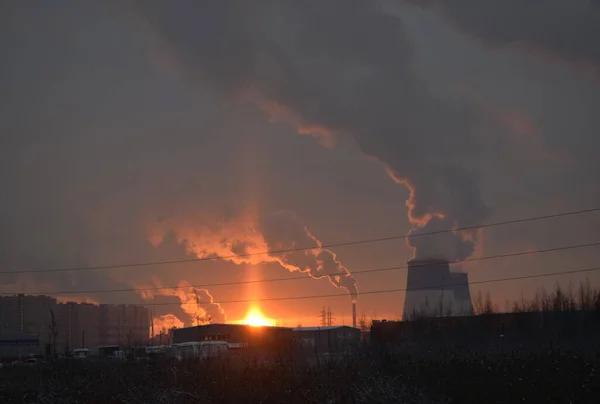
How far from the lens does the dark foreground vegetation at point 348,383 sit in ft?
53.4

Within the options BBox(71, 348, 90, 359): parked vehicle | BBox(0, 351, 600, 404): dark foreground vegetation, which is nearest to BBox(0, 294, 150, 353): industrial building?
BBox(71, 348, 90, 359): parked vehicle

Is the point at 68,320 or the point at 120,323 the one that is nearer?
the point at 68,320

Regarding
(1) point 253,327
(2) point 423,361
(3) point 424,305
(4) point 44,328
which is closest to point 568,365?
(2) point 423,361

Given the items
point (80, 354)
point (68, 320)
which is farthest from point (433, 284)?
point (68, 320)

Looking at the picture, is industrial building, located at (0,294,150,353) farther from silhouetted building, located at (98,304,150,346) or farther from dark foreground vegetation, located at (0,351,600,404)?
dark foreground vegetation, located at (0,351,600,404)

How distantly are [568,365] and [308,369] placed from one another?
326 inches

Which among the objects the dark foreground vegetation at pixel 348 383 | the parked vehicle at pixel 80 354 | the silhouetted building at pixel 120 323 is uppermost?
the silhouetted building at pixel 120 323

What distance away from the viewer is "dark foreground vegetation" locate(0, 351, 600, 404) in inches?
641

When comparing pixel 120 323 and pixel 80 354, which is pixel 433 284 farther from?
pixel 120 323

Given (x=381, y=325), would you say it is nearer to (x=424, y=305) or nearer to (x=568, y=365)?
(x=424, y=305)

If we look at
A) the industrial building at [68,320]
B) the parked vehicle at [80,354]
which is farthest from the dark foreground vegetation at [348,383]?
the industrial building at [68,320]

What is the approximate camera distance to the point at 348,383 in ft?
57.9

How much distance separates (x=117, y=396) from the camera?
23531 mm

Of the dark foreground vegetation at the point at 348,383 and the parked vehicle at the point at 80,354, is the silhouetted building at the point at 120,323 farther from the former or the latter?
the dark foreground vegetation at the point at 348,383
